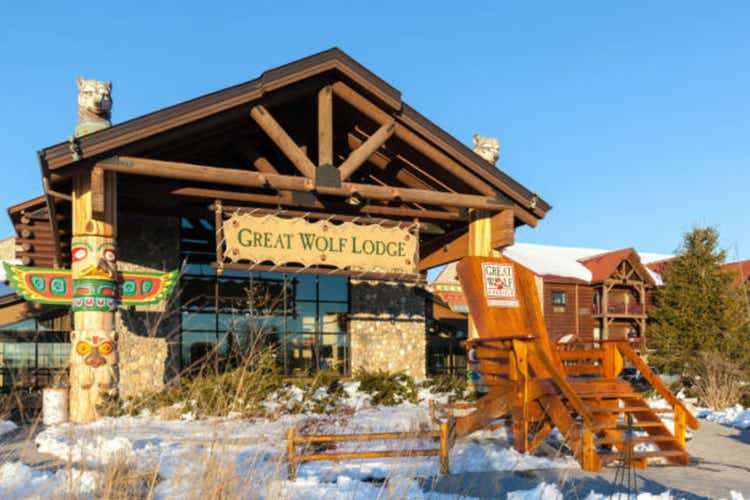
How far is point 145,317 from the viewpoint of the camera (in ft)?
41.3

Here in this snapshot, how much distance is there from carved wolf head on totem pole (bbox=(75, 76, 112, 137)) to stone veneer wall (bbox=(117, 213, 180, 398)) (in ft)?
9.22

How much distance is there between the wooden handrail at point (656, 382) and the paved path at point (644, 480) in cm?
52

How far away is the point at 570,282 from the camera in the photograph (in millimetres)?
31984

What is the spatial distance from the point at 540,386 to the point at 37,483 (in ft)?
16.1

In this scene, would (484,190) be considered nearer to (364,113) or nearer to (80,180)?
(364,113)

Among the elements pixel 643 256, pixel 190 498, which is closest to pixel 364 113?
pixel 190 498

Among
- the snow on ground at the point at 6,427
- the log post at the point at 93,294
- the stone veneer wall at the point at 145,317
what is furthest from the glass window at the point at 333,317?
the snow on ground at the point at 6,427

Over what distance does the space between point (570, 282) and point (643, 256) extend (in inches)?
454

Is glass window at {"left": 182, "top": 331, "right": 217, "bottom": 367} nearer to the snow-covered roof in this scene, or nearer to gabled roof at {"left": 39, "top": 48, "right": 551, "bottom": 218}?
gabled roof at {"left": 39, "top": 48, "right": 551, "bottom": 218}

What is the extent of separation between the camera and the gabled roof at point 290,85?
9.25m

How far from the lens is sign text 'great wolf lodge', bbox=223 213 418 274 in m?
10.8

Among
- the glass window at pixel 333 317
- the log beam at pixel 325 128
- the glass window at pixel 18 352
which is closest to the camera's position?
the log beam at pixel 325 128

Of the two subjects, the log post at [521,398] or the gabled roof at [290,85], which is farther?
the gabled roof at [290,85]

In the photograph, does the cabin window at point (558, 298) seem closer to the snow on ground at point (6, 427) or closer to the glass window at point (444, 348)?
the glass window at point (444, 348)
